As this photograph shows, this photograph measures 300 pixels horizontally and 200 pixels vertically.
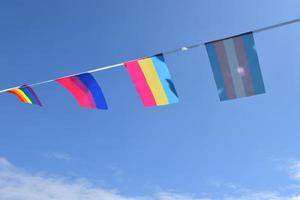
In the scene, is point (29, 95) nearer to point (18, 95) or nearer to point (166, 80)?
point (18, 95)

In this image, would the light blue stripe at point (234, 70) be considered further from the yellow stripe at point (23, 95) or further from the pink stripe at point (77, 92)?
the yellow stripe at point (23, 95)

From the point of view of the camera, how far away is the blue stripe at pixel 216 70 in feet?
21.4

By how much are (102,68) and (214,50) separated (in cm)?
216

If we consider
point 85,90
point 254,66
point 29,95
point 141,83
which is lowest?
point 254,66

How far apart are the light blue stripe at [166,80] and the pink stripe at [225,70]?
43.1 inches

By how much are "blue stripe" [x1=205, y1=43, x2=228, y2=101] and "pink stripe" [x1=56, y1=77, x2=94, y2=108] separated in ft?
9.21

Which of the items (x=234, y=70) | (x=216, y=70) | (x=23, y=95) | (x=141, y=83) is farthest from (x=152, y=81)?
(x=23, y=95)

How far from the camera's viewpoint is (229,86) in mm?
6637

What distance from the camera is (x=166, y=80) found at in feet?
24.2

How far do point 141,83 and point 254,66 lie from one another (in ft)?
7.17

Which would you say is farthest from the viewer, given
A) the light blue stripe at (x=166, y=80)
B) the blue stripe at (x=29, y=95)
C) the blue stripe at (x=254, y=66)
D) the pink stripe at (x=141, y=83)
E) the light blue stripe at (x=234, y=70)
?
the blue stripe at (x=29, y=95)

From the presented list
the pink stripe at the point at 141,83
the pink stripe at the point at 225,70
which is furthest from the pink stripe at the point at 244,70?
the pink stripe at the point at 141,83

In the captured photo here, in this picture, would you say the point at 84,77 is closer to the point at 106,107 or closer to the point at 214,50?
the point at 106,107

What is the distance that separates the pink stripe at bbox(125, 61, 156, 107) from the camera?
739 cm
